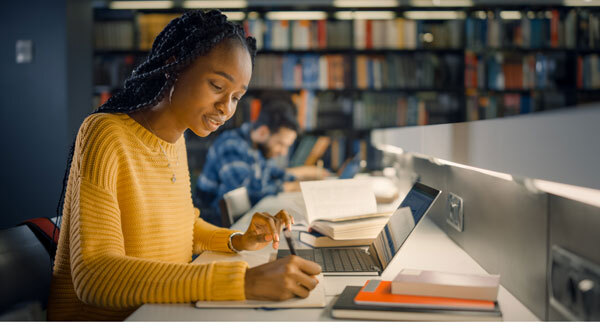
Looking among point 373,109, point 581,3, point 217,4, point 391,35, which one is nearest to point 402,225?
point 373,109

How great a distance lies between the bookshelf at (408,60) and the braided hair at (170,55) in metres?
2.69

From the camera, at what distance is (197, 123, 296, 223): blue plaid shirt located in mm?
2801

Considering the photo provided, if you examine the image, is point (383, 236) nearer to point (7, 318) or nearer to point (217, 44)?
point (217, 44)

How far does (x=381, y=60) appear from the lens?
12.1 feet

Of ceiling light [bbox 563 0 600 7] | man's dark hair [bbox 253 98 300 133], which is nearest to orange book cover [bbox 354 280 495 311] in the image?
man's dark hair [bbox 253 98 300 133]

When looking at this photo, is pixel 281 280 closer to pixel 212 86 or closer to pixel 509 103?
pixel 212 86

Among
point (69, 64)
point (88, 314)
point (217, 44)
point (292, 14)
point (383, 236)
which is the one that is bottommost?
point (88, 314)

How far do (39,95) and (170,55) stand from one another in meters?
2.79

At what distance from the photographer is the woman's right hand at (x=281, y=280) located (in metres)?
0.71

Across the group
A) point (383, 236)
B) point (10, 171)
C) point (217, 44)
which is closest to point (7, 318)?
point (217, 44)

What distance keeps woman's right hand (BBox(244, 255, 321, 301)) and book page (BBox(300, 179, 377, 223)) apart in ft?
2.54

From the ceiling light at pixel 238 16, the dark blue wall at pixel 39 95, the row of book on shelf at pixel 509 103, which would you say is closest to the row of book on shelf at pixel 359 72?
the row of book on shelf at pixel 509 103

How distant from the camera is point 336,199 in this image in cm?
155

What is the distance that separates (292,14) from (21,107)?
2.15 meters
